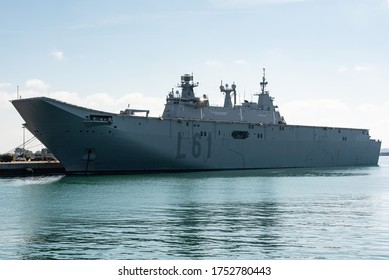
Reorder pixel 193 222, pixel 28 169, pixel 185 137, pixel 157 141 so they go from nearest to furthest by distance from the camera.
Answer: pixel 193 222 → pixel 157 141 → pixel 185 137 → pixel 28 169

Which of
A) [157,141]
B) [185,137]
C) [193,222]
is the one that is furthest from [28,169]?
[193,222]

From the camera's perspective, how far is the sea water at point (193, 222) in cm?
1412

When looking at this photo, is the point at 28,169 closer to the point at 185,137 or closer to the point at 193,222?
the point at 185,137

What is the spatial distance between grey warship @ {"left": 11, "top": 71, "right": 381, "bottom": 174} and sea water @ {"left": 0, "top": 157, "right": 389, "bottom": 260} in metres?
7.02

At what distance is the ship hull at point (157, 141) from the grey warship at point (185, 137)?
0.22 ft

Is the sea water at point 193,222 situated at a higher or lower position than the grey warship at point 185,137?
lower

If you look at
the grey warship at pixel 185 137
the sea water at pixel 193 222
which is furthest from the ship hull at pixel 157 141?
the sea water at pixel 193 222

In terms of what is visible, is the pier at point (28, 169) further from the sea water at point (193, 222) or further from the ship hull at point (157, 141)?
the sea water at point (193, 222)

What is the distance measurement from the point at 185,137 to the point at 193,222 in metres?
25.2

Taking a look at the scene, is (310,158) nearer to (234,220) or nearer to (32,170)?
(32,170)

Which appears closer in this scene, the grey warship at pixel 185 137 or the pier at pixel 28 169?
the grey warship at pixel 185 137

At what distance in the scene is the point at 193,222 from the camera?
61.1 ft
